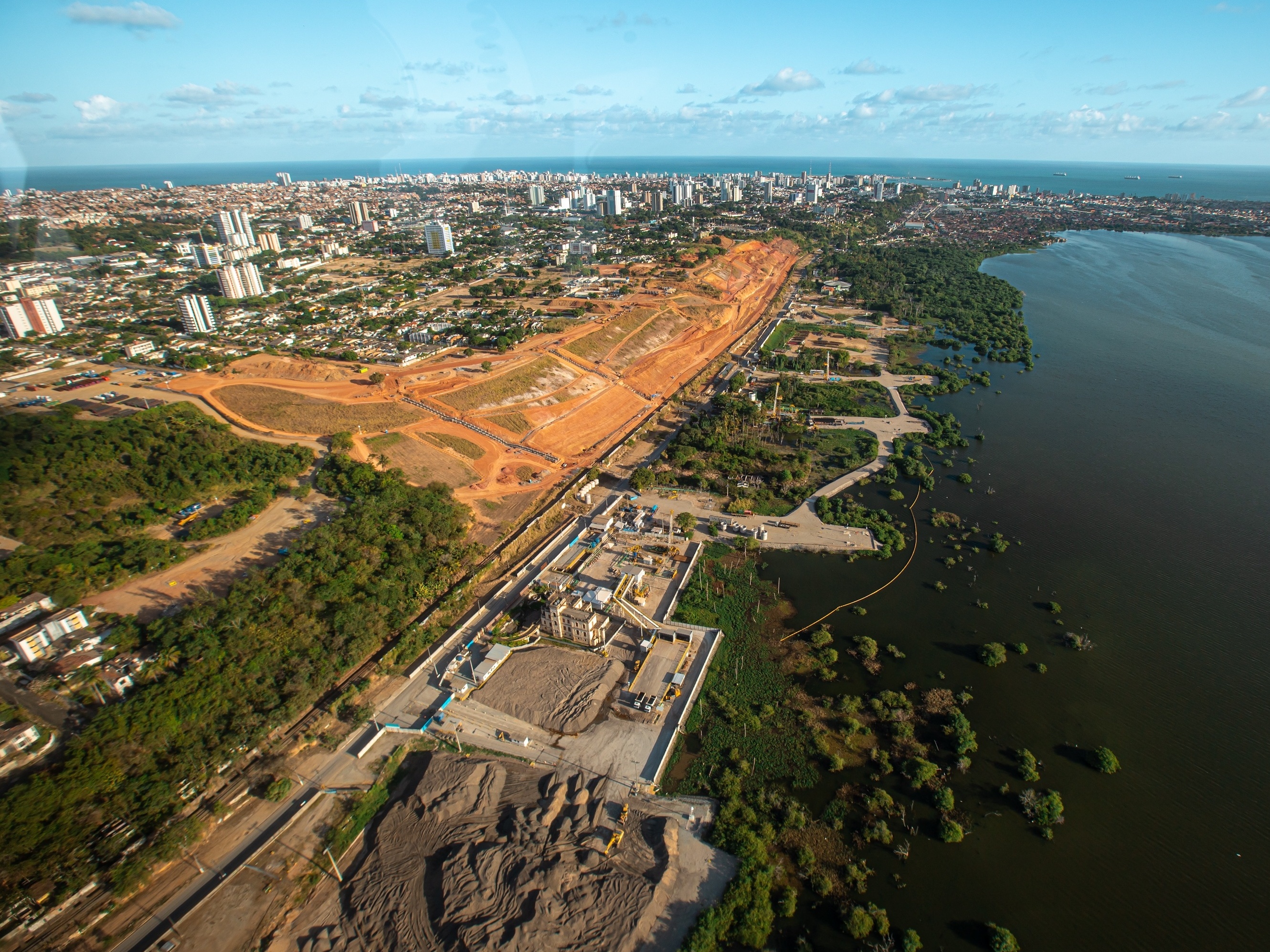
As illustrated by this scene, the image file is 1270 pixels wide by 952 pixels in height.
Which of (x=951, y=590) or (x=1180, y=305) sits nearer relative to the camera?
(x=951, y=590)

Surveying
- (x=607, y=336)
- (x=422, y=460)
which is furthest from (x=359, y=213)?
(x=422, y=460)

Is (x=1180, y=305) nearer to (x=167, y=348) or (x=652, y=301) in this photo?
(x=652, y=301)

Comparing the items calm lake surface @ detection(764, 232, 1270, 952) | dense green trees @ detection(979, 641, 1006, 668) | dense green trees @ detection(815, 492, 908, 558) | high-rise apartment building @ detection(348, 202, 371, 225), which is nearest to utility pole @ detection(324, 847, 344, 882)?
calm lake surface @ detection(764, 232, 1270, 952)

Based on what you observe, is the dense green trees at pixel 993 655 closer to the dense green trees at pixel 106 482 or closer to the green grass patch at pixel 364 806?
the green grass patch at pixel 364 806

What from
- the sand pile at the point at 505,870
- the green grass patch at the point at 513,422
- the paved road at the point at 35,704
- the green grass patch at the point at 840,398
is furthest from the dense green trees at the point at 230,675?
the green grass patch at the point at 840,398

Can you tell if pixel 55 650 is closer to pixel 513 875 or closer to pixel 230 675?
pixel 230 675

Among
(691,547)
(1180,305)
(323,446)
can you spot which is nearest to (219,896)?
(691,547)
